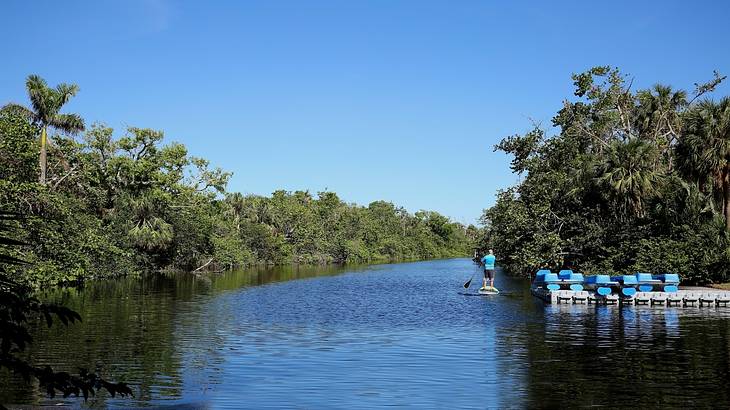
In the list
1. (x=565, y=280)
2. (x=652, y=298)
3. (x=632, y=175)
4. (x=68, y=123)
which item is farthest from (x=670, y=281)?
(x=68, y=123)

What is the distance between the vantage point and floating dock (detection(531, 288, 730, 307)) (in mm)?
32656

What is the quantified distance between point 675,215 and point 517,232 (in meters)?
14.3

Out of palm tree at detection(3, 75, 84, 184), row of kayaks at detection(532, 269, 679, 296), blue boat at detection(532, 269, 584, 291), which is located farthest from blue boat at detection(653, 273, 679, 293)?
palm tree at detection(3, 75, 84, 184)

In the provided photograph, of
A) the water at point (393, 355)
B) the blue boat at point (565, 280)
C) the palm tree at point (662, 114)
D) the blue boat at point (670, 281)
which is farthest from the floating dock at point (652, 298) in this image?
the palm tree at point (662, 114)

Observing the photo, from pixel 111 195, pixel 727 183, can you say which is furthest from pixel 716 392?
pixel 111 195

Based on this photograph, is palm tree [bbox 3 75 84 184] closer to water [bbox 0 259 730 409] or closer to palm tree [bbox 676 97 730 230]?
water [bbox 0 259 730 409]

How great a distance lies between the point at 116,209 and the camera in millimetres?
59531

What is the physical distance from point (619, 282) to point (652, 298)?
2.50m

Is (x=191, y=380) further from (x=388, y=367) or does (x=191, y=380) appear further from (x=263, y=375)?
(x=388, y=367)

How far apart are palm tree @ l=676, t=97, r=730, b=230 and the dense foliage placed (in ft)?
0.18

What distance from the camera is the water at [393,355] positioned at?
13.4 metres

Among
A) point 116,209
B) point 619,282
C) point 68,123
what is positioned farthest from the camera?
point 116,209

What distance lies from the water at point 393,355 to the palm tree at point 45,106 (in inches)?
714

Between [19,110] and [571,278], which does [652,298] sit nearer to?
[571,278]
